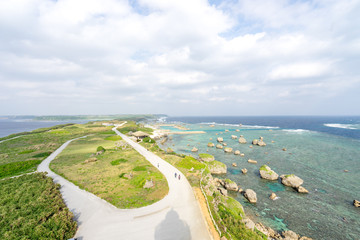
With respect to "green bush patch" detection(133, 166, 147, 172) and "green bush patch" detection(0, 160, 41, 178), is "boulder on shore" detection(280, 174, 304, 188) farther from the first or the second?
"green bush patch" detection(0, 160, 41, 178)

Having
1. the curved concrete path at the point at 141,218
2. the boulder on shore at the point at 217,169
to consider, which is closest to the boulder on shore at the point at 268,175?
the boulder on shore at the point at 217,169

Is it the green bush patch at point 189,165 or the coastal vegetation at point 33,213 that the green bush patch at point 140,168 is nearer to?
the green bush patch at point 189,165

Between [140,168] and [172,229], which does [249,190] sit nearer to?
[172,229]

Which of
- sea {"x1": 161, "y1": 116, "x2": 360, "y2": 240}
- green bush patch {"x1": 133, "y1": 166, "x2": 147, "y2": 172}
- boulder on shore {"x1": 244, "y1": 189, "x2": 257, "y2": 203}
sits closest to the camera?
sea {"x1": 161, "y1": 116, "x2": 360, "y2": 240}

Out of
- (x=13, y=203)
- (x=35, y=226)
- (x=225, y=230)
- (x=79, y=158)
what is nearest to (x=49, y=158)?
(x=79, y=158)

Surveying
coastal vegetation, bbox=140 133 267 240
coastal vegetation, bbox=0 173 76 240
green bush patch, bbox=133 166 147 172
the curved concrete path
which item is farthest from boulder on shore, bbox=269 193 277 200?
coastal vegetation, bbox=0 173 76 240

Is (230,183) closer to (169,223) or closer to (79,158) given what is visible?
(169,223)

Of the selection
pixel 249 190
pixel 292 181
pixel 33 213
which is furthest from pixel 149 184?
pixel 292 181
